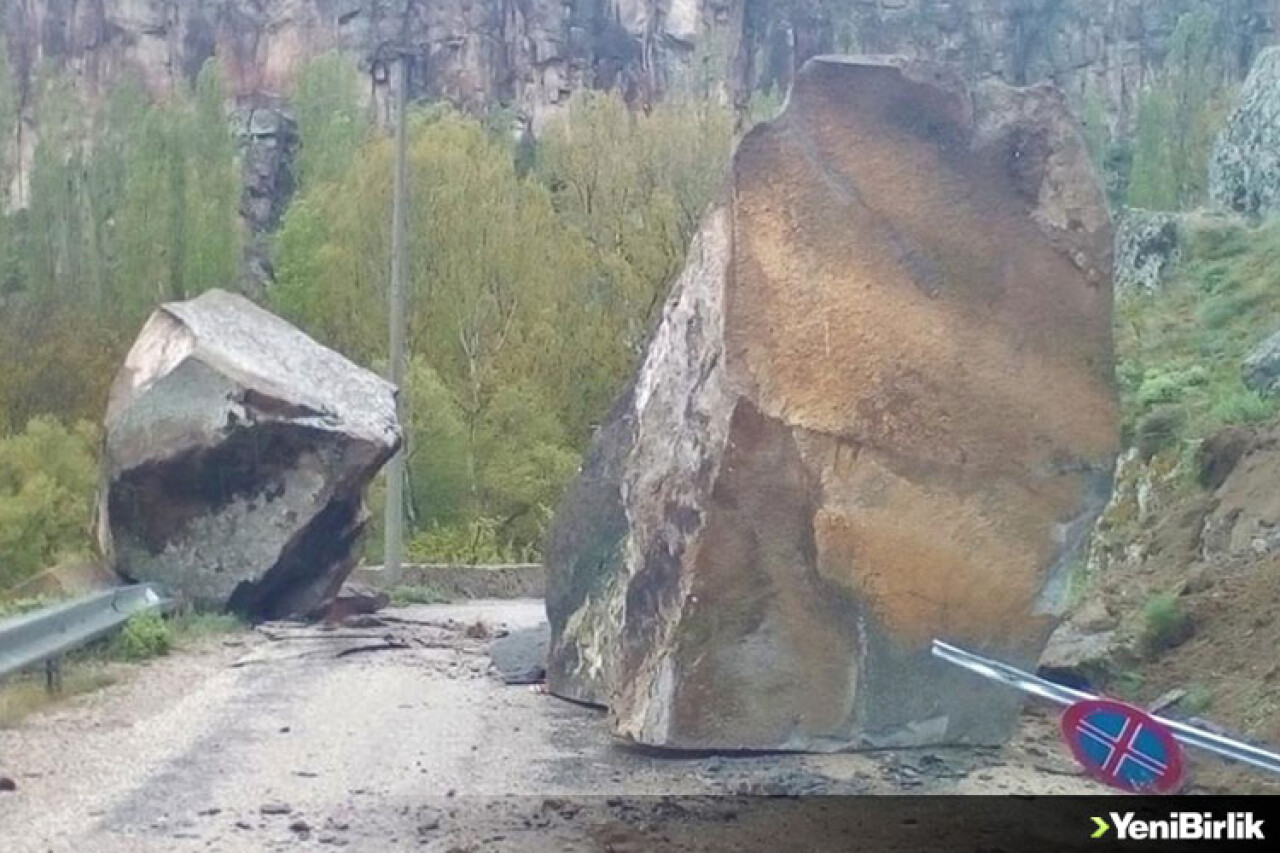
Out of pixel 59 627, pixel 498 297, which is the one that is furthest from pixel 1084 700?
pixel 498 297

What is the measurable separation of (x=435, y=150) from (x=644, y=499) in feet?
86.2

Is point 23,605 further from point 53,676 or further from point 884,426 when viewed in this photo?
point 884,426

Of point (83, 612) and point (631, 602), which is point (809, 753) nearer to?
point (631, 602)

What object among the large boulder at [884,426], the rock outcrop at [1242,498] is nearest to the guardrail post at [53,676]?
the large boulder at [884,426]

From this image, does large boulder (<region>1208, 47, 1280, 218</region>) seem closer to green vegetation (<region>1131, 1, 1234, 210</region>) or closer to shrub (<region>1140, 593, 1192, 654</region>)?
shrub (<region>1140, 593, 1192, 654</region>)

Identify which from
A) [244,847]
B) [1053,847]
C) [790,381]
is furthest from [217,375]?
[1053,847]

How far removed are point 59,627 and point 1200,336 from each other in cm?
1062

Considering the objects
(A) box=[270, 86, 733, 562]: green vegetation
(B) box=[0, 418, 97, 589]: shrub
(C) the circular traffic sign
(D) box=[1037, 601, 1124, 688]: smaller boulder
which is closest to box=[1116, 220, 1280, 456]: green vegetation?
(D) box=[1037, 601, 1124, 688]: smaller boulder

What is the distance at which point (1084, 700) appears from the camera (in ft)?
14.8

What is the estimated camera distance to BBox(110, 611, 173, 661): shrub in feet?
34.3

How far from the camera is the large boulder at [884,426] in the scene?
276 inches

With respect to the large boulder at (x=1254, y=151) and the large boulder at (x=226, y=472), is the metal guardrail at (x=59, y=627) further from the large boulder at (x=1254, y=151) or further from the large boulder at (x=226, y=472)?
the large boulder at (x=1254, y=151)

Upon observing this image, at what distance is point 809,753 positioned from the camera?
7.01 m

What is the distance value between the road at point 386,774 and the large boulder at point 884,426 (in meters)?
0.35
